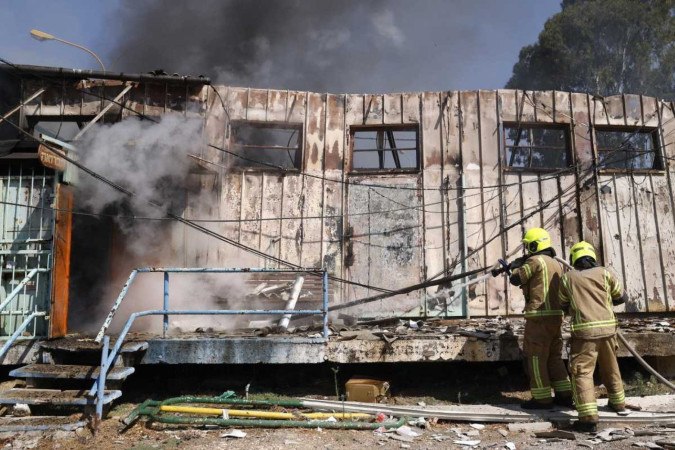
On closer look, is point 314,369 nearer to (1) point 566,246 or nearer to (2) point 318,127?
(2) point 318,127

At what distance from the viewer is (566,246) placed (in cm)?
951

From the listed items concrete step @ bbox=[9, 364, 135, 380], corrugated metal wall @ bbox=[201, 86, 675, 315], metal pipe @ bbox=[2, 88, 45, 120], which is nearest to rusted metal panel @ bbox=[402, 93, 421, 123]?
corrugated metal wall @ bbox=[201, 86, 675, 315]

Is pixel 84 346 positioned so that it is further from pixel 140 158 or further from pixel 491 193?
pixel 491 193

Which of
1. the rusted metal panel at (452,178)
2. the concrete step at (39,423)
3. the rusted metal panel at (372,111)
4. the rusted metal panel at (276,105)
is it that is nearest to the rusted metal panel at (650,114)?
the rusted metal panel at (452,178)

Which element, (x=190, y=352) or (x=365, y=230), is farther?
(x=365, y=230)

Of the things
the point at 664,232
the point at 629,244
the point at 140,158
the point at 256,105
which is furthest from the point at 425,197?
the point at 140,158

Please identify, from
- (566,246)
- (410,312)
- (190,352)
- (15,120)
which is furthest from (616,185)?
(15,120)

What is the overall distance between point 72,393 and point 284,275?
420 cm

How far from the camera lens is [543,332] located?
578 centimetres

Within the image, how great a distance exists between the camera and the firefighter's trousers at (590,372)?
16.9 feet

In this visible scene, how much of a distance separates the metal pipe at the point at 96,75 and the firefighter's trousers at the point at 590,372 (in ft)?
24.8

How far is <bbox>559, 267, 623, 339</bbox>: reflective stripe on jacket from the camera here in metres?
5.34

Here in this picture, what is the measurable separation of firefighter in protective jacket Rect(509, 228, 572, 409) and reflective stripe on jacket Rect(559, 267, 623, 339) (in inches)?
8.4

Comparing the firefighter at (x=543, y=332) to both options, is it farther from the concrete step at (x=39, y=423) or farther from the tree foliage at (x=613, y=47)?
the tree foliage at (x=613, y=47)
